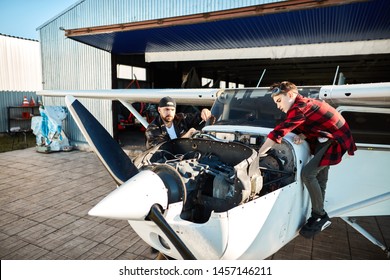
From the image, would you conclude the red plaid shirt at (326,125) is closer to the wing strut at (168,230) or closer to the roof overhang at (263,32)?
the wing strut at (168,230)

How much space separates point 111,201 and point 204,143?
115 cm

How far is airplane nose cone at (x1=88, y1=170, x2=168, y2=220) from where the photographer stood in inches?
60.6

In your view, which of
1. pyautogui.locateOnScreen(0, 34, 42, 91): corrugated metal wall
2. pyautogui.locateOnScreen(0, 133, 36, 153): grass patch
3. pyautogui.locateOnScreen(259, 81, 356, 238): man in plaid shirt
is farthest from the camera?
pyautogui.locateOnScreen(0, 34, 42, 91): corrugated metal wall

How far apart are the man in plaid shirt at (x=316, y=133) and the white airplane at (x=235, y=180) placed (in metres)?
0.10

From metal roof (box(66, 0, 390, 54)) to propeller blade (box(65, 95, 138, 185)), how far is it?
3.91 metres

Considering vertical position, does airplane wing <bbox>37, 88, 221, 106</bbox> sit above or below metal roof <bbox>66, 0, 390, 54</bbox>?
below

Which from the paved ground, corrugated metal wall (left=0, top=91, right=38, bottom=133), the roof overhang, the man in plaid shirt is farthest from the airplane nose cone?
corrugated metal wall (left=0, top=91, right=38, bottom=133)

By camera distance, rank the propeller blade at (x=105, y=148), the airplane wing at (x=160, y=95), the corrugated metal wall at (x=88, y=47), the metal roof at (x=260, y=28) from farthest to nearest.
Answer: the corrugated metal wall at (x=88, y=47)
the metal roof at (x=260, y=28)
the airplane wing at (x=160, y=95)
the propeller blade at (x=105, y=148)

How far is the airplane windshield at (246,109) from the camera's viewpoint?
126 inches

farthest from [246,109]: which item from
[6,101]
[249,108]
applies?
[6,101]

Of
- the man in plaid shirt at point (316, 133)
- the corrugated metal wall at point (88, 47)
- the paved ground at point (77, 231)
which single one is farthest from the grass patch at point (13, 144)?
the man in plaid shirt at point (316, 133)

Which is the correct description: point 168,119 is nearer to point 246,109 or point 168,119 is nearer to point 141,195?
→ point 246,109

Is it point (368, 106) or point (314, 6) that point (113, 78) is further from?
point (368, 106)

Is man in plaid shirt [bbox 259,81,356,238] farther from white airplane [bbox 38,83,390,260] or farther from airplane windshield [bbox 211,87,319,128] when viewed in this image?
airplane windshield [bbox 211,87,319,128]
